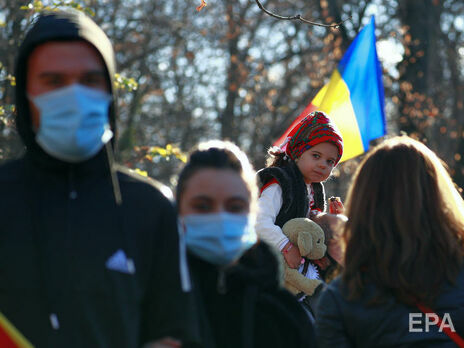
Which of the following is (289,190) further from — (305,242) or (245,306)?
(245,306)

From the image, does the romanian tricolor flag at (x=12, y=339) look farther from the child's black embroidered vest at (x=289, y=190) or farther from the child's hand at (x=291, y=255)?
the child's black embroidered vest at (x=289, y=190)

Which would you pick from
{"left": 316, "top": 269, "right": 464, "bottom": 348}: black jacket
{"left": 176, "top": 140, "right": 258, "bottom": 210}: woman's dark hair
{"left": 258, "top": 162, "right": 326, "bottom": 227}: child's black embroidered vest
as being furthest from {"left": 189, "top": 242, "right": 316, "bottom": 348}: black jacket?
{"left": 258, "top": 162, "right": 326, "bottom": 227}: child's black embroidered vest

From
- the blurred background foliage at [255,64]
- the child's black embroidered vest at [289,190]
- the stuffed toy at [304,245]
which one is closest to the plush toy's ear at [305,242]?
the stuffed toy at [304,245]

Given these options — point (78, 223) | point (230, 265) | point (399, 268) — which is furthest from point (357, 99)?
point (78, 223)

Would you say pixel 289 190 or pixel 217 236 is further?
pixel 289 190

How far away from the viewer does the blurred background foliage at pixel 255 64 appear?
16500 millimetres

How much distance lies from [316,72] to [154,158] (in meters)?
11.2

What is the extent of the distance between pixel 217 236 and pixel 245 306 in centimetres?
31

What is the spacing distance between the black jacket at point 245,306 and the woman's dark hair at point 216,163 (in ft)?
0.98

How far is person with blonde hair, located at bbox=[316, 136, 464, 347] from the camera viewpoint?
3135mm

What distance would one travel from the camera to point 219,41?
19.6 meters

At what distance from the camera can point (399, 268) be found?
3145 millimetres

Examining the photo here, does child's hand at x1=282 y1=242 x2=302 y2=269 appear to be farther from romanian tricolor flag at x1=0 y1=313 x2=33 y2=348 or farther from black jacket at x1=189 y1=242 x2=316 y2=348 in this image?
romanian tricolor flag at x1=0 y1=313 x2=33 y2=348

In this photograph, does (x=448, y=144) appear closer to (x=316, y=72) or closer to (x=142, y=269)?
(x=316, y=72)
